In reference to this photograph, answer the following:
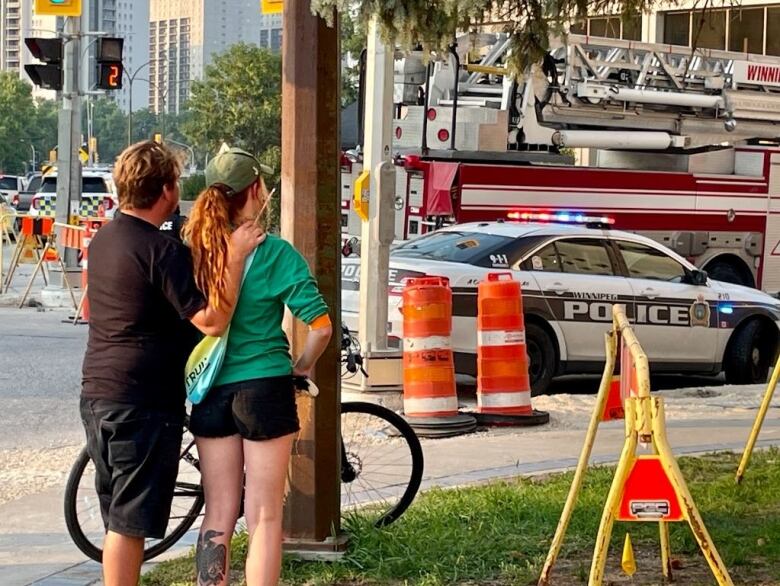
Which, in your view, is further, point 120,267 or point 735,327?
point 735,327

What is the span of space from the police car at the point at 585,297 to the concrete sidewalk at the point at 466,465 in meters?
1.63

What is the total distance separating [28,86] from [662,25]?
8844 cm

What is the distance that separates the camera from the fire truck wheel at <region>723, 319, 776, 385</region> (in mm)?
13898

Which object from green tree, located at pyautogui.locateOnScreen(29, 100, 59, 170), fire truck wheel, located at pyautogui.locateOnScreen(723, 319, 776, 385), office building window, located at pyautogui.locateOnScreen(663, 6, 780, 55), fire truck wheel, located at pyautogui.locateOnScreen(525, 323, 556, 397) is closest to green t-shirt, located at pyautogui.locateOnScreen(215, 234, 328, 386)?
fire truck wheel, located at pyautogui.locateOnScreen(525, 323, 556, 397)

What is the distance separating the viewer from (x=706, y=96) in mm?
21328

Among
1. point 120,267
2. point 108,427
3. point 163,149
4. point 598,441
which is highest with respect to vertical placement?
point 163,149

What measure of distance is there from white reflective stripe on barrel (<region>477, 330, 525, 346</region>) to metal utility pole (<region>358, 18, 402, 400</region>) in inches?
54.3

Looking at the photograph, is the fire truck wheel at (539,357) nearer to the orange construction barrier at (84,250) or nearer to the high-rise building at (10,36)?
the orange construction barrier at (84,250)

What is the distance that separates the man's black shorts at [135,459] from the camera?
16.1 ft

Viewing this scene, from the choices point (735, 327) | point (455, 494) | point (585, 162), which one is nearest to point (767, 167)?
point (585, 162)

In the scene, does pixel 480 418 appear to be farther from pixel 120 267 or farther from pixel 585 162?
pixel 585 162

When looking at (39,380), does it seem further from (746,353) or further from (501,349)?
(746,353)

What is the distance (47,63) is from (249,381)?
17.1m

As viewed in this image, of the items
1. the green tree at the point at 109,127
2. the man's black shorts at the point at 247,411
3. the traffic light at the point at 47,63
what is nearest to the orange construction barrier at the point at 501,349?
the man's black shorts at the point at 247,411
